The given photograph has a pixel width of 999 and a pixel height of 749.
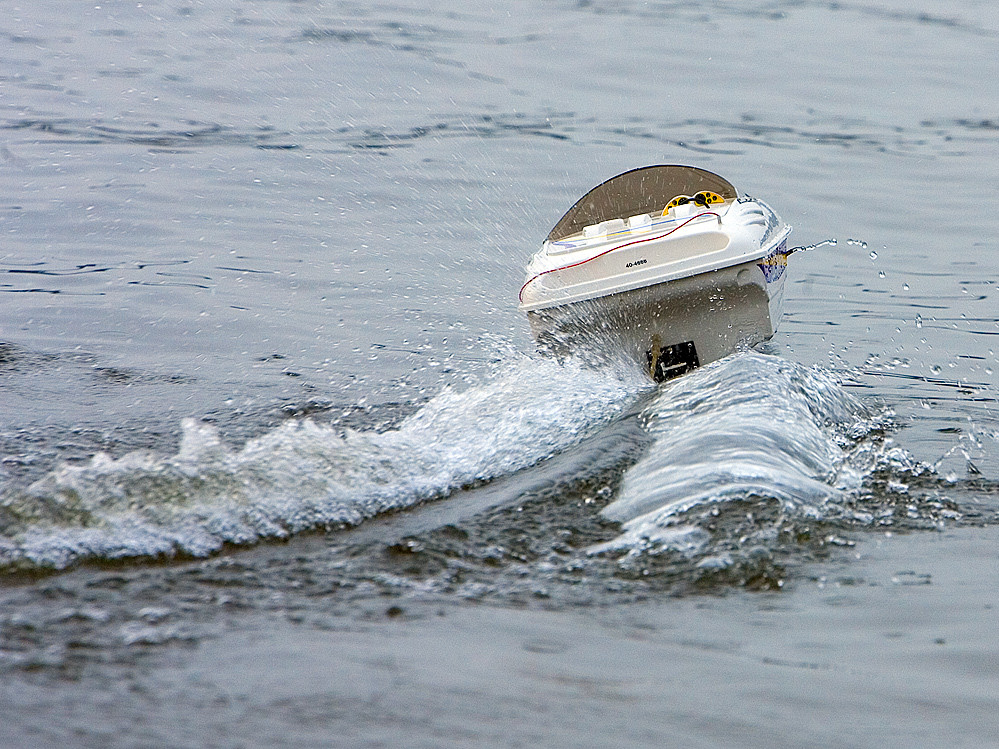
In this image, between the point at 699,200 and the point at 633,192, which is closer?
the point at 699,200

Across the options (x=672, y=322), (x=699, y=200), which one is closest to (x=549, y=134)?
(x=699, y=200)

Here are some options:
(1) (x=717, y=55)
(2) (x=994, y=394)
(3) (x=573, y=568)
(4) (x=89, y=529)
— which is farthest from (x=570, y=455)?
(1) (x=717, y=55)

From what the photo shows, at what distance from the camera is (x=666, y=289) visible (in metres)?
7.32

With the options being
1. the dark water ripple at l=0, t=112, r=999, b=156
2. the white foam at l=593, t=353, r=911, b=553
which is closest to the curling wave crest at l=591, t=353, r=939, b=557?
the white foam at l=593, t=353, r=911, b=553

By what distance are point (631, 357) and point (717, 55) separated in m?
14.4

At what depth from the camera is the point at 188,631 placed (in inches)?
149

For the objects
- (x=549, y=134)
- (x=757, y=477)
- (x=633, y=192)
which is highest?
(x=633, y=192)

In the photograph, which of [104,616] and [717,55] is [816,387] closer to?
[104,616]

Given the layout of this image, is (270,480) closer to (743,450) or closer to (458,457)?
(458,457)

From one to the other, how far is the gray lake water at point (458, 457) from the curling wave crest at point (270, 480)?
0.02m

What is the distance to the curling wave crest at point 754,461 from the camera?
4.89 m

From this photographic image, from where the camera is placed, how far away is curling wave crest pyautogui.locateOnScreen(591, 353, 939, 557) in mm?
4891

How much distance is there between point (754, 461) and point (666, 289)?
2.05 meters

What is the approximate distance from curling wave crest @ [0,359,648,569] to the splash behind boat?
28.4 inches
